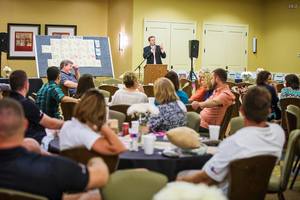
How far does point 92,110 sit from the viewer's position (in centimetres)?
334

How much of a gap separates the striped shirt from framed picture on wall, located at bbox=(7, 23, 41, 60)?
8134 mm

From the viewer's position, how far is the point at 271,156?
314cm

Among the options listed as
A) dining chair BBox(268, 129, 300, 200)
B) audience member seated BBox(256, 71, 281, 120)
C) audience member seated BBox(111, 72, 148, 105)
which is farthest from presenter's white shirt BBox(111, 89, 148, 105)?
dining chair BBox(268, 129, 300, 200)

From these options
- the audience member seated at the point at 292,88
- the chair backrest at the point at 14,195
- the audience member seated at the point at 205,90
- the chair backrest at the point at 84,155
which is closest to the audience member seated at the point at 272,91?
the audience member seated at the point at 292,88

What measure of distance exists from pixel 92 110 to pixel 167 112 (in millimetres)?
1434

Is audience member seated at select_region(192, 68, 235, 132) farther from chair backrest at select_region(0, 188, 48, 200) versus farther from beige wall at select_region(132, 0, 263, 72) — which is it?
beige wall at select_region(132, 0, 263, 72)

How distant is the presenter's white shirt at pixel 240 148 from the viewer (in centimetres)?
305

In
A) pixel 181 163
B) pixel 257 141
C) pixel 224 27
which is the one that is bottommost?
pixel 181 163

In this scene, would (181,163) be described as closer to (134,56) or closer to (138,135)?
(138,135)

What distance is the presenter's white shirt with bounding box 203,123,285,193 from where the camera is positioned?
3047 millimetres

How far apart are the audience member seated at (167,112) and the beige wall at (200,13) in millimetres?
8852

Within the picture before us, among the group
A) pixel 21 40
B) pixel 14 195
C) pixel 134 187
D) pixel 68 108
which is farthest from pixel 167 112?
pixel 21 40

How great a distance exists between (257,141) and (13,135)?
159cm

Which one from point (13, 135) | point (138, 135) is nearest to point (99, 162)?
point (13, 135)
